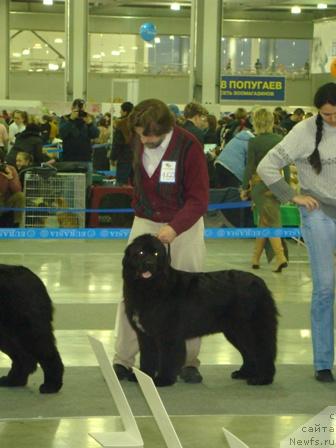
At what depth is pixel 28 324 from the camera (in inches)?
195

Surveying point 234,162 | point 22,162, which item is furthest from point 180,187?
point 22,162

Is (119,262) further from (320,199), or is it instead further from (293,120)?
(293,120)

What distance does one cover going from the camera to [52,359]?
5.03 m

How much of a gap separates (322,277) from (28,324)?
5.32 ft

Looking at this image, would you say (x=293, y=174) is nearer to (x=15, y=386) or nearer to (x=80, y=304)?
(x=80, y=304)

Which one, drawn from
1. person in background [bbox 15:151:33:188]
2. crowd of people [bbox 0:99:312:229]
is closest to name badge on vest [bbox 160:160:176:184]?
crowd of people [bbox 0:99:312:229]

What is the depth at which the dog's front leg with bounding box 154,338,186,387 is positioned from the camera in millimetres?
5121

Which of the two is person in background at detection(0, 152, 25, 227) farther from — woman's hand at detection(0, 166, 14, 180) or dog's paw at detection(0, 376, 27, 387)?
dog's paw at detection(0, 376, 27, 387)

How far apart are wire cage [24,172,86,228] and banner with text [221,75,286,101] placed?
11087 millimetres

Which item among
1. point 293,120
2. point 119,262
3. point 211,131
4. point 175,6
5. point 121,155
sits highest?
point 175,6

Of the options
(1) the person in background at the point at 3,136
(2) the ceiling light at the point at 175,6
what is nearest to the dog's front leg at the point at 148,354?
(1) the person in background at the point at 3,136

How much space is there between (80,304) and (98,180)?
5.74 m

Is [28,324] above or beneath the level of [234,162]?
beneath

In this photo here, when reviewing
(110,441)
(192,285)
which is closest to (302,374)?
(192,285)
